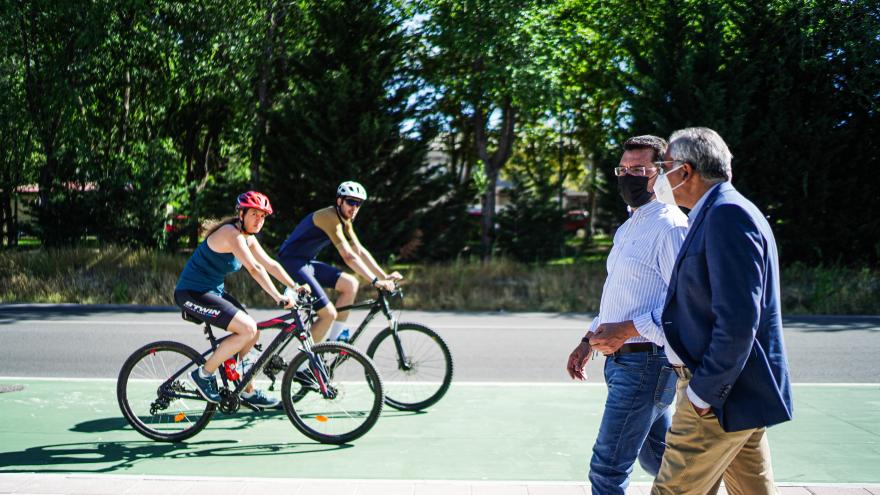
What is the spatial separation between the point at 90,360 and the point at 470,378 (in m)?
4.29

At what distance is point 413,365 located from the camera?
6359 mm

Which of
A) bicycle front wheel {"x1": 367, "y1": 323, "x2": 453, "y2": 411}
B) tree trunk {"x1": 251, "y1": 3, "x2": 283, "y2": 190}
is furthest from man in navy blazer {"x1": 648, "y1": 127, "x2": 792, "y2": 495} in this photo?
tree trunk {"x1": 251, "y1": 3, "x2": 283, "y2": 190}

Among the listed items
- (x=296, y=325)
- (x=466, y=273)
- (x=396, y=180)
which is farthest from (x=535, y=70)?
(x=296, y=325)

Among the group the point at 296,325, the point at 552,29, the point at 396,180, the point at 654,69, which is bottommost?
the point at 296,325

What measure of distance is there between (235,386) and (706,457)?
3.70 meters

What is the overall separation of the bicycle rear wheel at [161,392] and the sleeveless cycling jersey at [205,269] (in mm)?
439

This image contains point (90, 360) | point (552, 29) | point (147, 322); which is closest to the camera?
point (90, 360)

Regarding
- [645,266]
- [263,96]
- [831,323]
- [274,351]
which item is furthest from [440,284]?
[645,266]

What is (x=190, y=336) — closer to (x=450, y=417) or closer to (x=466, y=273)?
(x=450, y=417)

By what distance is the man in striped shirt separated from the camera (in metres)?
3.20

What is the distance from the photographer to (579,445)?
5.20 metres

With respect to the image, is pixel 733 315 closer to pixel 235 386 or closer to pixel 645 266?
pixel 645 266

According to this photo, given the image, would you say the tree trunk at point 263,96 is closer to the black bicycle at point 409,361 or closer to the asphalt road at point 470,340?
the asphalt road at point 470,340

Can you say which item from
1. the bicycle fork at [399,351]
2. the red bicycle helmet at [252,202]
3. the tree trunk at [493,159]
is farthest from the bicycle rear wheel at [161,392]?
the tree trunk at [493,159]
